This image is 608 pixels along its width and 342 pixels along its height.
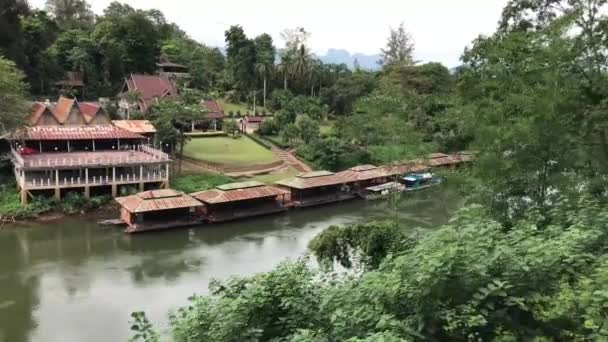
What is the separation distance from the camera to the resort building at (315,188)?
27.6 meters

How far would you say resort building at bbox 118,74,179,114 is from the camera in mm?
39094

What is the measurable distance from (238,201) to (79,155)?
893 cm

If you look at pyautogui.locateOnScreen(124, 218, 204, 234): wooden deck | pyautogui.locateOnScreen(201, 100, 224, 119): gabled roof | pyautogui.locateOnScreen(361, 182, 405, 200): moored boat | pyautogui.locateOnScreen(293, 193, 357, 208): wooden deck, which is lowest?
pyautogui.locateOnScreen(124, 218, 204, 234): wooden deck

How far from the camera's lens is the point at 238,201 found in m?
24.9

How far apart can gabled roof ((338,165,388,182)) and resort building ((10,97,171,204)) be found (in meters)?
10.1

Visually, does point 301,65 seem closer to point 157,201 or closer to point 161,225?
point 157,201

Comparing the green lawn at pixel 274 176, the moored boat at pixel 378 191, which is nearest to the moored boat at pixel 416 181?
the moored boat at pixel 378 191

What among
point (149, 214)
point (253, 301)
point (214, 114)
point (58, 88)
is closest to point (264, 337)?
point (253, 301)

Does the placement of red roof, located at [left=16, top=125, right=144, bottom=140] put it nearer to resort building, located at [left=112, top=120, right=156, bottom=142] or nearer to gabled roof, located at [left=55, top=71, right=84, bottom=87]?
resort building, located at [left=112, top=120, right=156, bottom=142]

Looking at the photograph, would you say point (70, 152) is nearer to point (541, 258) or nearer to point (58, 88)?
point (58, 88)

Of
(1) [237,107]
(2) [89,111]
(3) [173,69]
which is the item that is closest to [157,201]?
(2) [89,111]

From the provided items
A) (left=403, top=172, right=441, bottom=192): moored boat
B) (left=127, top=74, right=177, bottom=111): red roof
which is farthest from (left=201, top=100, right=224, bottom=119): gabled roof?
(left=403, top=172, right=441, bottom=192): moored boat

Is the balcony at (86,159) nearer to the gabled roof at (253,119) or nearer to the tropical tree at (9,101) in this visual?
the tropical tree at (9,101)

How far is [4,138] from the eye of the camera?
27078 millimetres
